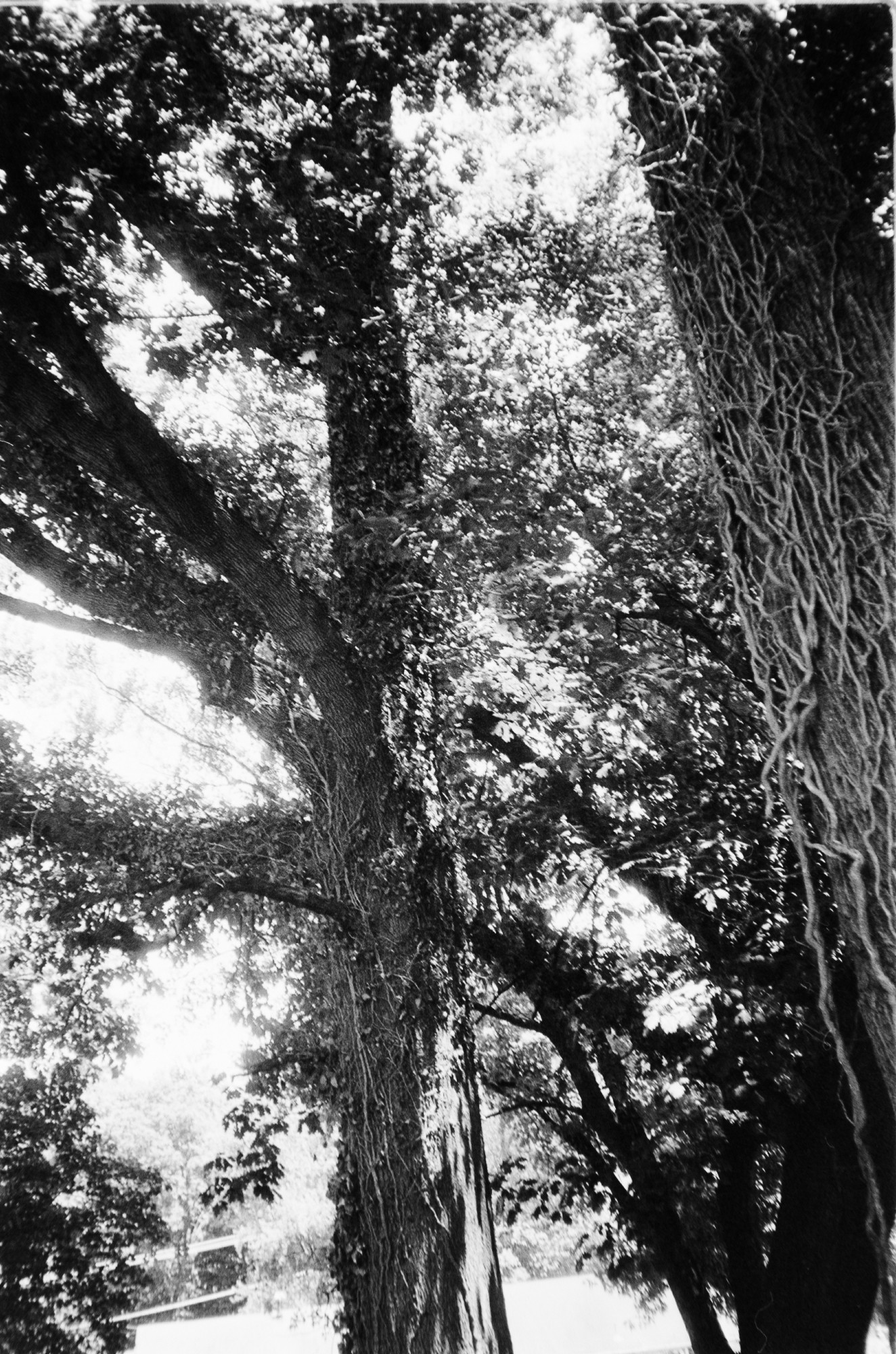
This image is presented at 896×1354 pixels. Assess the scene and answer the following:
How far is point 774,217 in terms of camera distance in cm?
265

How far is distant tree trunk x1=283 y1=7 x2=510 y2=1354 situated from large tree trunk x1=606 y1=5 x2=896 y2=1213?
6.03 ft

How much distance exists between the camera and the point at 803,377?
2502mm

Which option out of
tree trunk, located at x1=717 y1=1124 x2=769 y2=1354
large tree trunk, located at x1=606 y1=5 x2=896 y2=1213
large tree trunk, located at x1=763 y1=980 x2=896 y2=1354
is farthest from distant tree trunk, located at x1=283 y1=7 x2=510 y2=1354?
tree trunk, located at x1=717 y1=1124 x2=769 y2=1354

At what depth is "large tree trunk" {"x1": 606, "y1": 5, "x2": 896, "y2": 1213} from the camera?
2252mm

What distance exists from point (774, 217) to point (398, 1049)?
3.52 meters

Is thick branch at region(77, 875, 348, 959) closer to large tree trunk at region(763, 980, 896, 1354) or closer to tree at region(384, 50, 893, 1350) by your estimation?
tree at region(384, 50, 893, 1350)

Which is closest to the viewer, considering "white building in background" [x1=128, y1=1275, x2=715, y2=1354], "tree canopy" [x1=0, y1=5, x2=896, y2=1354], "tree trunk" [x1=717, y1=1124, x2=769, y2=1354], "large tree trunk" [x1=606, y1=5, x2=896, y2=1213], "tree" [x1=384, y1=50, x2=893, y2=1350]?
"large tree trunk" [x1=606, y1=5, x2=896, y2=1213]

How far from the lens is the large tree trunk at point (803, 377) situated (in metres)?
2.25

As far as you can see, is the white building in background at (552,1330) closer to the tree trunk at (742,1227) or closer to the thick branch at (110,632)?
the tree trunk at (742,1227)

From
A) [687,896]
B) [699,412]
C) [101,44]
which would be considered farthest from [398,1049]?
A: [101,44]

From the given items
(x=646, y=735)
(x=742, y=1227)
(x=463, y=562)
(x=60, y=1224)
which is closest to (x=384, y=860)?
(x=463, y=562)

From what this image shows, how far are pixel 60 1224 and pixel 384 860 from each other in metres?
6.62

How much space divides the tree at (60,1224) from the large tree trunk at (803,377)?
7.19 m

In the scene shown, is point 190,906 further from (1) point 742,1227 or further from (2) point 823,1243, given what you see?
→ (1) point 742,1227
